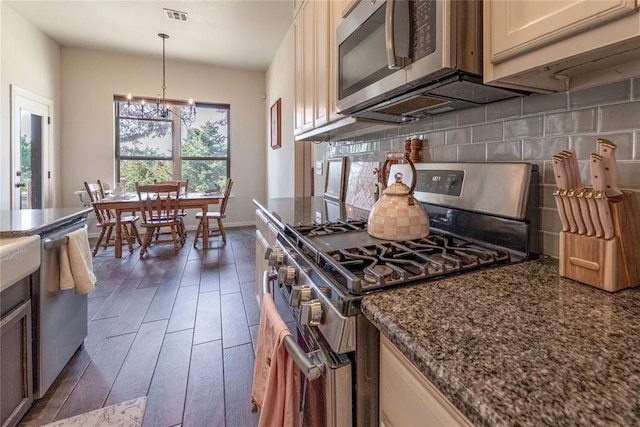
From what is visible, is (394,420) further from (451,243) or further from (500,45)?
(500,45)

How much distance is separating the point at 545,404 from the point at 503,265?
Answer: 1.79ft

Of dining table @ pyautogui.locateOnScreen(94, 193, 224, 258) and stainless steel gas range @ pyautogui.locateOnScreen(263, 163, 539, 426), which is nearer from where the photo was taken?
stainless steel gas range @ pyautogui.locateOnScreen(263, 163, 539, 426)

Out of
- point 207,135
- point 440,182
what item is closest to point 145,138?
point 207,135

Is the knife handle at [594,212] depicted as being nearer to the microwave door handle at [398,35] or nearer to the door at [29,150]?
the microwave door handle at [398,35]

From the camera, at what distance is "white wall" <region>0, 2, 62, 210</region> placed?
133 inches

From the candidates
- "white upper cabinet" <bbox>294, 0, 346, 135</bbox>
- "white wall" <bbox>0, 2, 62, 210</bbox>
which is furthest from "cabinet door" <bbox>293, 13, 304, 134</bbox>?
"white wall" <bbox>0, 2, 62, 210</bbox>

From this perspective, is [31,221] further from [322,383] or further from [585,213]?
[585,213]

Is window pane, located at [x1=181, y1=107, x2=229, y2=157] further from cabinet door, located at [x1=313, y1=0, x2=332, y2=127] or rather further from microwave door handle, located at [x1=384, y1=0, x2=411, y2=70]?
microwave door handle, located at [x1=384, y1=0, x2=411, y2=70]

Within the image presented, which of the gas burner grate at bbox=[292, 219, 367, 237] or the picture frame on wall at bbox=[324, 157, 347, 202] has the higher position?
the picture frame on wall at bbox=[324, 157, 347, 202]

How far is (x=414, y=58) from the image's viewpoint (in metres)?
0.89

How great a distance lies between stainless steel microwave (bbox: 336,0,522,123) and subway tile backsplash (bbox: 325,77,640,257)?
64 mm

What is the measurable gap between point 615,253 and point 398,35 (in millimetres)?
750

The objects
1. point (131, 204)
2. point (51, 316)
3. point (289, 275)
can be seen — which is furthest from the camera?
point (131, 204)

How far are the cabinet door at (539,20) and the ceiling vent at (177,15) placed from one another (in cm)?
384
